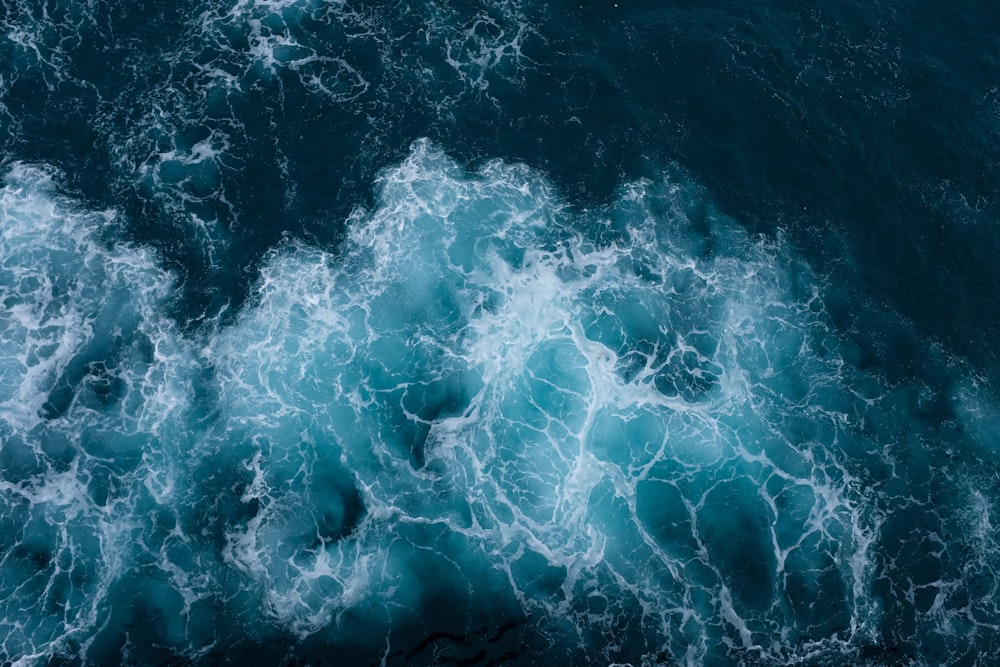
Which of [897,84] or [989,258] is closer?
[989,258]

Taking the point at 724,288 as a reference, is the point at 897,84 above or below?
above

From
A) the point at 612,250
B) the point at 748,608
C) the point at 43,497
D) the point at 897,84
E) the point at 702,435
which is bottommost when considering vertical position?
the point at 43,497

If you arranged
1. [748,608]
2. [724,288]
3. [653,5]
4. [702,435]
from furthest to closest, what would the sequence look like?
[653,5]
[724,288]
[702,435]
[748,608]

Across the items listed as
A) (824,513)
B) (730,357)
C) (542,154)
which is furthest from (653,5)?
(824,513)

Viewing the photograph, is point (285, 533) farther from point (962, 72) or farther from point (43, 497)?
point (962, 72)

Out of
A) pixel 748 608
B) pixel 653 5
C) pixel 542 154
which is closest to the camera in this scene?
pixel 748 608

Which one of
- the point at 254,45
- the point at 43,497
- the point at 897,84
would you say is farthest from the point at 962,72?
the point at 43,497
